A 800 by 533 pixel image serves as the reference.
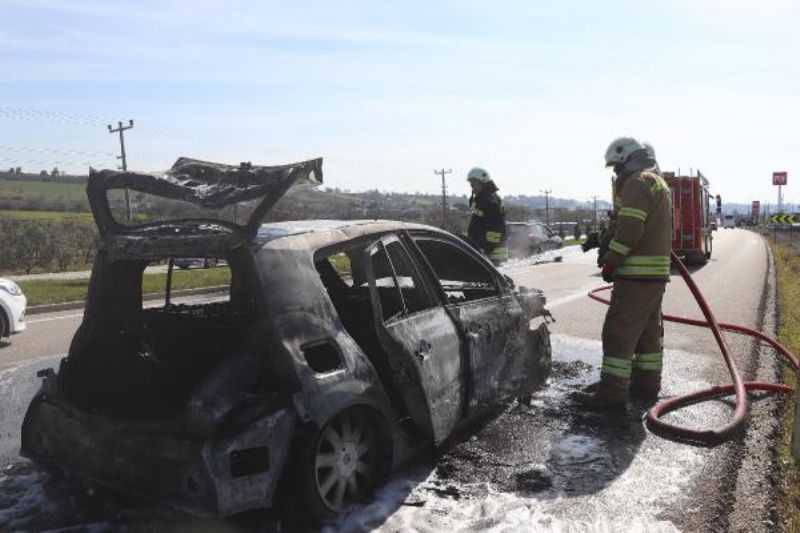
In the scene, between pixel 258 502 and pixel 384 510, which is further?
pixel 384 510

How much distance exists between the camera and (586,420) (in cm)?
528

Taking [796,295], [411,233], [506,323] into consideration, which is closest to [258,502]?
[411,233]

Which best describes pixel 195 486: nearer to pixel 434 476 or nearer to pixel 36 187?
pixel 434 476

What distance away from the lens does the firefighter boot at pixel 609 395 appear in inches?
215

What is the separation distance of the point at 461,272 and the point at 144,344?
7.95 feet

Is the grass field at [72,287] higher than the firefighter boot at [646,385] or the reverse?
higher

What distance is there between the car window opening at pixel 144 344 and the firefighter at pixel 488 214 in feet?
16.9

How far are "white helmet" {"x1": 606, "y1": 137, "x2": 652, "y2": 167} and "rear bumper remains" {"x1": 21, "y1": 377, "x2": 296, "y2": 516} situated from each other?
370 centimetres

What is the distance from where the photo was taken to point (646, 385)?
5.92m

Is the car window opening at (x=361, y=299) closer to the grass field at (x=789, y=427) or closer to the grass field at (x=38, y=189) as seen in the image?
the grass field at (x=789, y=427)

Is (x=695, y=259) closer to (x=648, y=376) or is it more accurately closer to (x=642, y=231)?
(x=648, y=376)

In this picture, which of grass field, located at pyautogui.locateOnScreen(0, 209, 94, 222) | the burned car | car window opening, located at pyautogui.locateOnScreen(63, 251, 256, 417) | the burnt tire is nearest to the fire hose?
the burned car

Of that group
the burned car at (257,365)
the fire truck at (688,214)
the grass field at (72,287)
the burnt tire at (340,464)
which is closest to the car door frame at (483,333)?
the burned car at (257,365)

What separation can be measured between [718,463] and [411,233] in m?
2.38
